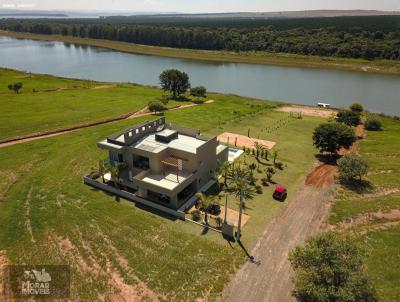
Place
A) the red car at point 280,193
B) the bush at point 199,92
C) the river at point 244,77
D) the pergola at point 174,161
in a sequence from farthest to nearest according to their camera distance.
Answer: the river at point 244,77 < the bush at point 199,92 < the pergola at point 174,161 < the red car at point 280,193

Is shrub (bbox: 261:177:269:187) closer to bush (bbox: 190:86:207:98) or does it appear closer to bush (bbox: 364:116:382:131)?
bush (bbox: 364:116:382:131)

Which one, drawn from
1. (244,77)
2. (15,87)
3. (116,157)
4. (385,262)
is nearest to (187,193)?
(116,157)

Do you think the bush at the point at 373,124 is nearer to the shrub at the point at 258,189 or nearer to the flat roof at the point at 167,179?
the shrub at the point at 258,189

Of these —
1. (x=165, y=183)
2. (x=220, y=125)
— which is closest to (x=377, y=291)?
(x=165, y=183)

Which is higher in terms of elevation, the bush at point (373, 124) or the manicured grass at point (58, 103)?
the bush at point (373, 124)

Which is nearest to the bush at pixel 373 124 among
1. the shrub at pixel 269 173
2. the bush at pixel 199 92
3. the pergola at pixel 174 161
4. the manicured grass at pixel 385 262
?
the shrub at pixel 269 173

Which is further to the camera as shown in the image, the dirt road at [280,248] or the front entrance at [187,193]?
the front entrance at [187,193]

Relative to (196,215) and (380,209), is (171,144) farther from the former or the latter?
(380,209)
